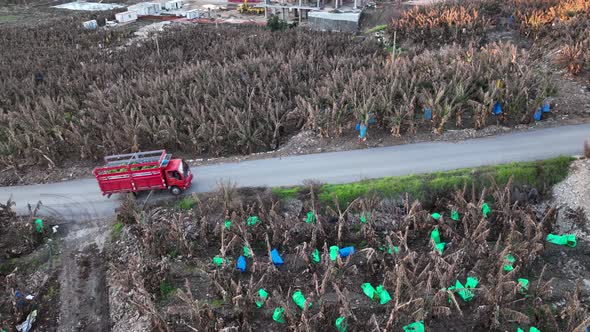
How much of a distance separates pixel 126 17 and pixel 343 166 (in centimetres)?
3888

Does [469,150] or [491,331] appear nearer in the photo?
[491,331]

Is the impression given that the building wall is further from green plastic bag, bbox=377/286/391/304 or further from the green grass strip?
green plastic bag, bbox=377/286/391/304

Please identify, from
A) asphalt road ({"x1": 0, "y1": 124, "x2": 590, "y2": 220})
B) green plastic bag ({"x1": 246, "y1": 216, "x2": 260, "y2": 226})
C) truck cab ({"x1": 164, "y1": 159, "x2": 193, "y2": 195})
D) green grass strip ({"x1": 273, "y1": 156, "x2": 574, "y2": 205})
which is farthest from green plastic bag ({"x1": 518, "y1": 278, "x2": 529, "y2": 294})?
truck cab ({"x1": 164, "y1": 159, "x2": 193, "y2": 195})

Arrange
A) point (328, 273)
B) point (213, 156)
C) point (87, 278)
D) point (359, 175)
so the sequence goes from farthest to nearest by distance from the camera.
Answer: point (213, 156)
point (359, 175)
point (87, 278)
point (328, 273)

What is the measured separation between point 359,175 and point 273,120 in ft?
15.7

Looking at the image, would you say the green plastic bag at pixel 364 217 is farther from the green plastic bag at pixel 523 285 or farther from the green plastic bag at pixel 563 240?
the green plastic bag at pixel 563 240

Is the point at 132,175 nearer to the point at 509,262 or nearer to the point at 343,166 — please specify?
the point at 343,166

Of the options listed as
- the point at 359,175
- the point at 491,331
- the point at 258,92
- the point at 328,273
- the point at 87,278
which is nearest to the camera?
the point at 491,331

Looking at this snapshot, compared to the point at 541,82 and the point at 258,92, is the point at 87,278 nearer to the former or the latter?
the point at 258,92

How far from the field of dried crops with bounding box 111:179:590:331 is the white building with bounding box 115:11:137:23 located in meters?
37.8

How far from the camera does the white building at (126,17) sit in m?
44.9

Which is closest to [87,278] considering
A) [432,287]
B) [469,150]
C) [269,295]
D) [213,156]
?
[269,295]

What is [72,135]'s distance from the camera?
56.4 feet

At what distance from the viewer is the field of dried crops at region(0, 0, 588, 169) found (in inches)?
671
